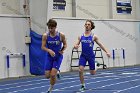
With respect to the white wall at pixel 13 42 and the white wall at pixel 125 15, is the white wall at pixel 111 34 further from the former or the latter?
the white wall at pixel 13 42

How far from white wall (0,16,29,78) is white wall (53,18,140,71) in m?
2.27

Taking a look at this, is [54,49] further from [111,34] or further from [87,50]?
[111,34]

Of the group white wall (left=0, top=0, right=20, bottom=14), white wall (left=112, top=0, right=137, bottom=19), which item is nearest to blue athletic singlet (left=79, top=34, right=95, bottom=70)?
white wall (left=0, top=0, right=20, bottom=14)

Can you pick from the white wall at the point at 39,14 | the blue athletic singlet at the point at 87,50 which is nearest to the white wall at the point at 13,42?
the white wall at the point at 39,14

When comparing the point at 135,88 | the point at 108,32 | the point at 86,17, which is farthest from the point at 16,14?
the point at 135,88

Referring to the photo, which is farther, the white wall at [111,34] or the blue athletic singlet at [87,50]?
the white wall at [111,34]

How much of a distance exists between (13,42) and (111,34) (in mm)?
6918

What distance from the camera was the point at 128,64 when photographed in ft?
73.8

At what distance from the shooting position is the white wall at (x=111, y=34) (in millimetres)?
19188

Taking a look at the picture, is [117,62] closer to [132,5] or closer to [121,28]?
[121,28]

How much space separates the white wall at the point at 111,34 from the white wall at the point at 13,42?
227 cm

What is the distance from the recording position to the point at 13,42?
16844 millimetres

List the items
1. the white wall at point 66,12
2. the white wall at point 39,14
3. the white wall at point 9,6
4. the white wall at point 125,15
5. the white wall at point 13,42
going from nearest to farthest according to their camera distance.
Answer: the white wall at point 13,42 < the white wall at point 9,6 < the white wall at point 39,14 < the white wall at point 66,12 < the white wall at point 125,15

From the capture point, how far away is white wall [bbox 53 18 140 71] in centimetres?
1919
